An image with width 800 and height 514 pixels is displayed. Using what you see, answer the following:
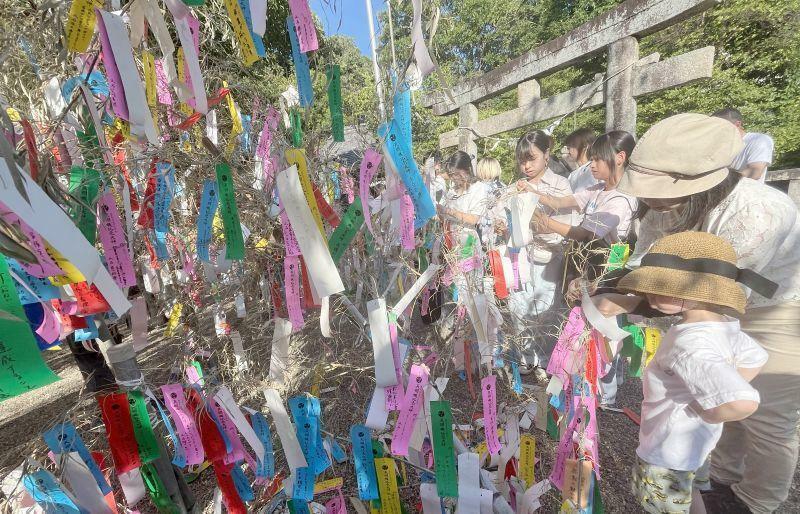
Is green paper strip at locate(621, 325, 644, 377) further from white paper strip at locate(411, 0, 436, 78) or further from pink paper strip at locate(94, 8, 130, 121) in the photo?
pink paper strip at locate(94, 8, 130, 121)

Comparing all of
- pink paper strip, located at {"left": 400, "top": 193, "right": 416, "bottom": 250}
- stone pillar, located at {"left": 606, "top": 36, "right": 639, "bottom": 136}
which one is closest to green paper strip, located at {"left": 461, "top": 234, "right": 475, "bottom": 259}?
pink paper strip, located at {"left": 400, "top": 193, "right": 416, "bottom": 250}

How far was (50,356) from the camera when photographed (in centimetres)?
388

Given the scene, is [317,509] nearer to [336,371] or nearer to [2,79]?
[336,371]

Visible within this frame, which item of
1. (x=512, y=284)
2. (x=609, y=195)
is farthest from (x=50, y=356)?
(x=609, y=195)

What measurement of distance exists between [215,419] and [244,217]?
0.69 m

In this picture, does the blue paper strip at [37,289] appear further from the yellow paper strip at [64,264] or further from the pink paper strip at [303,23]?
the pink paper strip at [303,23]

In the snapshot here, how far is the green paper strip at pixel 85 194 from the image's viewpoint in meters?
0.99

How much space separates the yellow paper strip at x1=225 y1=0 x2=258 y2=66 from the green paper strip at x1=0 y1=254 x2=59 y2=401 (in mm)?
717

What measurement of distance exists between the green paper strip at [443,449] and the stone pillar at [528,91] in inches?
184

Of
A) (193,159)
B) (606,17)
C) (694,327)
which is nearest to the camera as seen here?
(694,327)

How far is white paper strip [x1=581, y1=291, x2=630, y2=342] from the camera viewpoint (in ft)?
3.49

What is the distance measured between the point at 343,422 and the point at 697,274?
1800mm

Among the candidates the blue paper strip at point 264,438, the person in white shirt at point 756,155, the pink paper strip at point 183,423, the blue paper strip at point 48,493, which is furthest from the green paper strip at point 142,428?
the person in white shirt at point 756,155

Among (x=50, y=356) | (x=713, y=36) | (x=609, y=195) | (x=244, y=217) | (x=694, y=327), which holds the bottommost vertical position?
(x=50, y=356)
